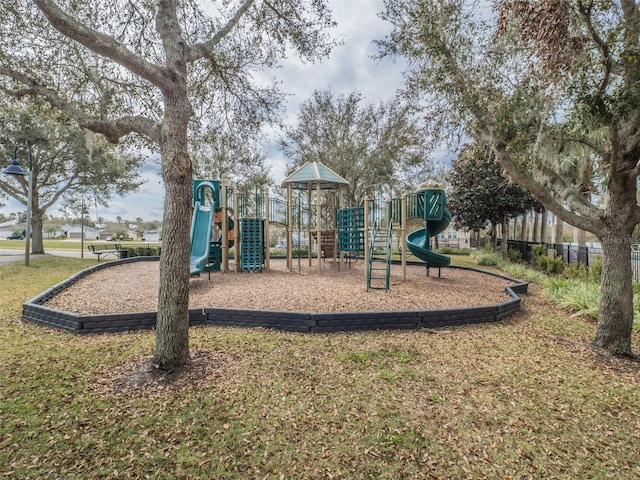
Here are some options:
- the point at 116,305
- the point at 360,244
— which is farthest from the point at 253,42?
the point at 360,244

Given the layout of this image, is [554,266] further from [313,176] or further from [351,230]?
[313,176]

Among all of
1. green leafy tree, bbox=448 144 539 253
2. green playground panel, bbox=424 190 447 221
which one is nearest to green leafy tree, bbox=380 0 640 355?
green playground panel, bbox=424 190 447 221

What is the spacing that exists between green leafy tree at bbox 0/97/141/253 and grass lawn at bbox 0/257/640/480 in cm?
1190

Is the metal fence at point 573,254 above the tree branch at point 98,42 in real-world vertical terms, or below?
below

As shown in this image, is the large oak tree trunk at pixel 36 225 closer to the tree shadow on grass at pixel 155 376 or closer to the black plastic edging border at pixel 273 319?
the black plastic edging border at pixel 273 319

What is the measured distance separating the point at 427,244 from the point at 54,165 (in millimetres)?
16956

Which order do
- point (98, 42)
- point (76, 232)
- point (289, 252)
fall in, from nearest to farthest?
point (98, 42)
point (289, 252)
point (76, 232)

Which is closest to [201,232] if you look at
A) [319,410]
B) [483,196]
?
[319,410]

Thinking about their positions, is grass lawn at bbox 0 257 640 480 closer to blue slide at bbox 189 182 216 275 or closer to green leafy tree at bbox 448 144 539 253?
blue slide at bbox 189 182 216 275

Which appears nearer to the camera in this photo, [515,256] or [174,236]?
[174,236]

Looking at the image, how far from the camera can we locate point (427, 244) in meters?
9.63

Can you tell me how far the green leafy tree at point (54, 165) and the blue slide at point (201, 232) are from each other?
5695 millimetres

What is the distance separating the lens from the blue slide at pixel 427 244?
895cm

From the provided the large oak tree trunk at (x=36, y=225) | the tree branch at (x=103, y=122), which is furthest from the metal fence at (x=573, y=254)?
the large oak tree trunk at (x=36, y=225)
